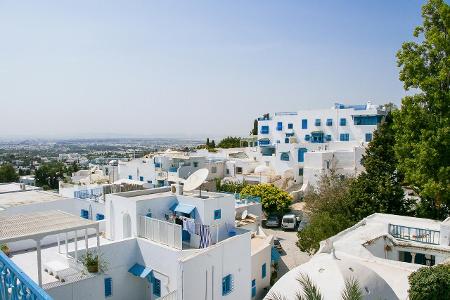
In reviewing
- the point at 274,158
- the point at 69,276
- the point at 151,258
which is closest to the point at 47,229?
the point at 69,276

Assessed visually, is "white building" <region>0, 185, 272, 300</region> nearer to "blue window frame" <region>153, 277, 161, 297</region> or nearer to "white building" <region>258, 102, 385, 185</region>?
"blue window frame" <region>153, 277, 161, 297</region>

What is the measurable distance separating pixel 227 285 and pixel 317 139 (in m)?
42.3

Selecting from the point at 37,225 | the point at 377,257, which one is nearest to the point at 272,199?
the point at 377,257

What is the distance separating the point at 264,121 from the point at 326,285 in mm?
51758

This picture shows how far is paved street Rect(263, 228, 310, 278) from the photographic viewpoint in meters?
25.9

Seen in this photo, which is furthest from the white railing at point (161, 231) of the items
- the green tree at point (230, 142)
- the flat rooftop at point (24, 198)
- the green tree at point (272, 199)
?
the green tree at point (230, 142)

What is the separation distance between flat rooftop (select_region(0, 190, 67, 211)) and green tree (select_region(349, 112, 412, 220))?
18.8 metres

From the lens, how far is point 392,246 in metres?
17.2

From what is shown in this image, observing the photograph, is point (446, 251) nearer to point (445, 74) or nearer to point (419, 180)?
point (419, 180)

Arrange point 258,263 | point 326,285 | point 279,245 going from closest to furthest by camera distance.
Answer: point 326,285 → point 258,263 → point 279,245

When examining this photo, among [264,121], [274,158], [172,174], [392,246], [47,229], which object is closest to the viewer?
[47,229]

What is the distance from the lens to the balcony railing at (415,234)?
17.4 m

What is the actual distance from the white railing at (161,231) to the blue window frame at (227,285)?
264 centimetres

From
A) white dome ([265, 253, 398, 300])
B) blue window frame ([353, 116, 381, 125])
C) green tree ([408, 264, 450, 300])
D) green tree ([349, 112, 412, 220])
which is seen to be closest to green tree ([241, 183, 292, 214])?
green tree ([349, 112, 412, 220])
